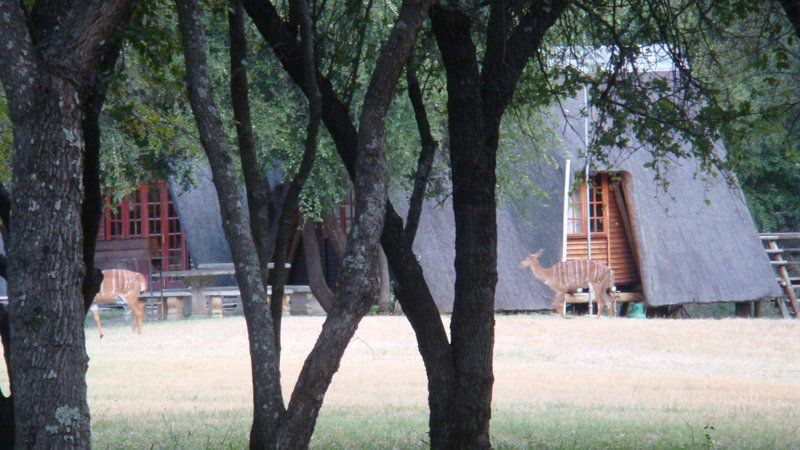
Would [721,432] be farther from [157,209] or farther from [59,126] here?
[157,209]

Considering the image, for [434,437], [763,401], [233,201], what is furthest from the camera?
[763,401]

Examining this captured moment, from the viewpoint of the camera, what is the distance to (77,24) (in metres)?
4.20

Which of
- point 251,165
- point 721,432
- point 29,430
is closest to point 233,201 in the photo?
point 251,165

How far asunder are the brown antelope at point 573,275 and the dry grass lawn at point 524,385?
111cm

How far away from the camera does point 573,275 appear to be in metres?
21.4

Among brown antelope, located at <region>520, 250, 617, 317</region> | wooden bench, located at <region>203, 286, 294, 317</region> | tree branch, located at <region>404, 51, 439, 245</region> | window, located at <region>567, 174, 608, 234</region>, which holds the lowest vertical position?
wooden bench, located at <region>203, 286, 294, 317</region>

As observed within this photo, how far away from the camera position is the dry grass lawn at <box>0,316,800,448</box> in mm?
8594

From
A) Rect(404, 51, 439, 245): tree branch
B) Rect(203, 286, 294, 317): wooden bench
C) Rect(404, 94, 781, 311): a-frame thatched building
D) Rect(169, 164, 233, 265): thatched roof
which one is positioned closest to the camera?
Rect(404, 51, 439, 245): tree branch

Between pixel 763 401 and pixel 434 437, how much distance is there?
5.49 metres

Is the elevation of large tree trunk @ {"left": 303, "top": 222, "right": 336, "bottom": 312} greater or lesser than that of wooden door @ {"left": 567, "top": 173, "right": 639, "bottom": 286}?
lesser

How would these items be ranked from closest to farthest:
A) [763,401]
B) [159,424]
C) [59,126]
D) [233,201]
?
[59,126] < [233,201] < [159,424] < [763,401]

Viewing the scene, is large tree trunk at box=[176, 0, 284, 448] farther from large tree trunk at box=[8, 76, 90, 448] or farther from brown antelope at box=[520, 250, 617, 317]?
brown antelope at box=[520, 250, 617, 317]

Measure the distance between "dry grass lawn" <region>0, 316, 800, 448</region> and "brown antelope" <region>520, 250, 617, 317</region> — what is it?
111cm

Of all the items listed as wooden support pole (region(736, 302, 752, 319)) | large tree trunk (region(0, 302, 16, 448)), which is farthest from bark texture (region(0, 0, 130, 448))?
wooden support pole (region(736, 302, 752, 319))
